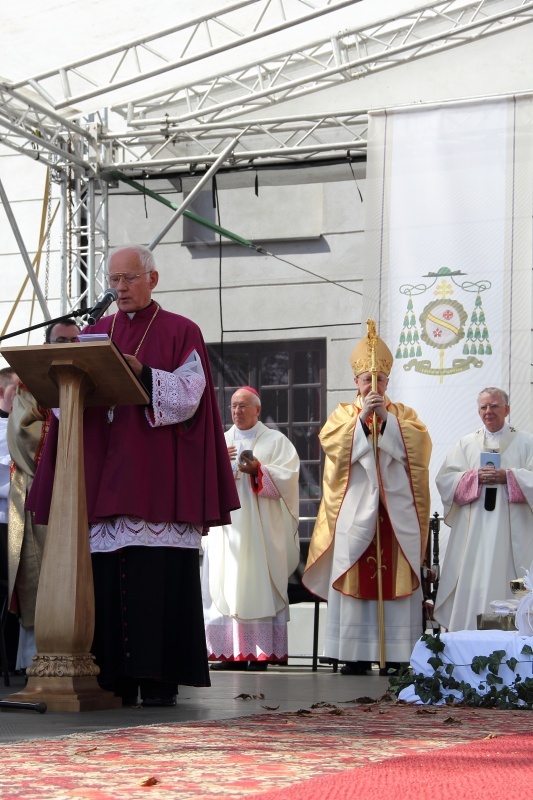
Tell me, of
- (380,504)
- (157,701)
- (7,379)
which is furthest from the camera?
(380,504)

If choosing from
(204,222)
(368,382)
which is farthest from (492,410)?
(204,222)

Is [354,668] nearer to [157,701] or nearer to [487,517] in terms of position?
[487,517]

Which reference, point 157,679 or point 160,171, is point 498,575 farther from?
point 160,171

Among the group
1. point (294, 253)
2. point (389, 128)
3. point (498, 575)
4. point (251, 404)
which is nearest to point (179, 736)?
point (498, 575)

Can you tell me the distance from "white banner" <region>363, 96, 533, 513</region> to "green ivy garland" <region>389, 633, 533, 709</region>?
3.88 meters

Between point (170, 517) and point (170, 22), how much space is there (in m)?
5.37

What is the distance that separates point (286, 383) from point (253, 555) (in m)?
3.83

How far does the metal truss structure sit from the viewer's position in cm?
870

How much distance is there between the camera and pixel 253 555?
28.6 ft

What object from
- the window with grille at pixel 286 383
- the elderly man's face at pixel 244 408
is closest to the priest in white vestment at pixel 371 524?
the elderly man's face at pixel 244 408

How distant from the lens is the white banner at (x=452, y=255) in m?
8.78

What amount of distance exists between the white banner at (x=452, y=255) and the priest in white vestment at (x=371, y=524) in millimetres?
803

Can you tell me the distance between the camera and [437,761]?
2.68 meters

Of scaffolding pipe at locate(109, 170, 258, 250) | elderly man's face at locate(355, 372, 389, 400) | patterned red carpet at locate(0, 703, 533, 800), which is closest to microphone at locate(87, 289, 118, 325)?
patterned red carpet at locate(0, 703, 533, 800)
